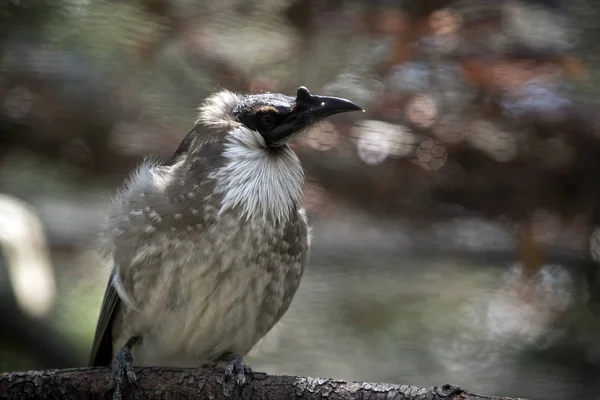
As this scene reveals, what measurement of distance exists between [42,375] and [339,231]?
1.82 m

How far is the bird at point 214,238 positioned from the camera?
9.26ft

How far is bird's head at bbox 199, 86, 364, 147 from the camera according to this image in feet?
9.50

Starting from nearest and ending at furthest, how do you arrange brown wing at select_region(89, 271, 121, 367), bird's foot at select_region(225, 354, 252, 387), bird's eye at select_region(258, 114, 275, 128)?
bird's foot at select_region(225, 354, 252, 387), bird's eye at select_region(258, 114, 275, 128), brown wing at select_region(89, 271, 121, 367)

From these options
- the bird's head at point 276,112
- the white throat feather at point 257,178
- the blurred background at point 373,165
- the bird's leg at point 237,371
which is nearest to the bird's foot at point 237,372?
the bird's leg at point 237,371

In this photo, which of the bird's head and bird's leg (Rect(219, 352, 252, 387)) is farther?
the bird's head

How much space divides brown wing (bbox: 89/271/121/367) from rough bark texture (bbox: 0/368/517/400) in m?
0.32

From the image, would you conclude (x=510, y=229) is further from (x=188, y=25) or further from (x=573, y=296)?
(x=188, y=25)

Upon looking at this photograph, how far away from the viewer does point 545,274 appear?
4.15 meters

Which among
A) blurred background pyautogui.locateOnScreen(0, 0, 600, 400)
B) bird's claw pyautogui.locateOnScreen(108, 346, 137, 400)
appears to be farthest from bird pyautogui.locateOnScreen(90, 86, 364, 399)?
blurred background pyautogui.locateOnScreen(0, 0, 600, 400)

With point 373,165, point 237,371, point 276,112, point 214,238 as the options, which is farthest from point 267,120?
point 373,165

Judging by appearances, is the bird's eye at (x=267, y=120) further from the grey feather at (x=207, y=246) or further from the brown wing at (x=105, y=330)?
the brown wing at (x=105, y=330)

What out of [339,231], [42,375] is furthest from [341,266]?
[42,375]

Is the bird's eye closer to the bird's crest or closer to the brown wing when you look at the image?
the bird's crest

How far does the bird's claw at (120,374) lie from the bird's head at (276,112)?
2.59 ft
